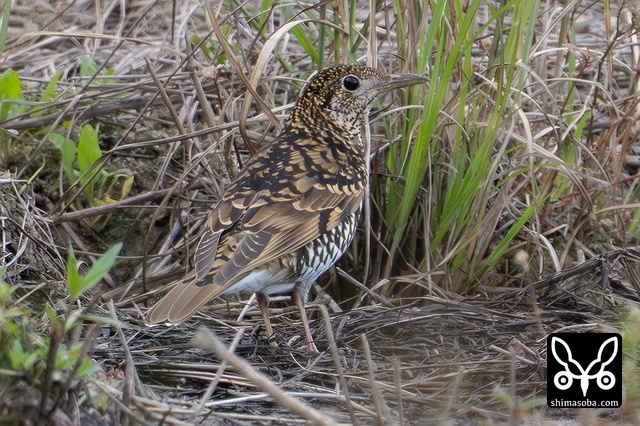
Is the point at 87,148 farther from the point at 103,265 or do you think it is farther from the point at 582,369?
the point at 582,369

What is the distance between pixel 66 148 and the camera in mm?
5113

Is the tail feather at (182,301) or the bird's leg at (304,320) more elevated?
the tail feather at (182,301)

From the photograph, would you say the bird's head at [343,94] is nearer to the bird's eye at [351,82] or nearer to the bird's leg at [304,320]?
the bird's eye at [351,82]

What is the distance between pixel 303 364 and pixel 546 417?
1.04m

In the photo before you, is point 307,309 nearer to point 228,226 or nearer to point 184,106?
point 228,226

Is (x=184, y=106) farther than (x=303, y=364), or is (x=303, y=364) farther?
(x=184, y=106)

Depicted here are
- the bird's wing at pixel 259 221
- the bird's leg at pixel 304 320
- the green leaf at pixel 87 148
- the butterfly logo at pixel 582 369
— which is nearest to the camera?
the butterfly logo at pixel 582 369

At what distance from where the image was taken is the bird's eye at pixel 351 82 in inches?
177

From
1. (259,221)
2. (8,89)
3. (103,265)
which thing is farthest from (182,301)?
(8,89)

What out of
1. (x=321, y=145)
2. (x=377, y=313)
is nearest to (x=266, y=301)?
(x=377, y=313)

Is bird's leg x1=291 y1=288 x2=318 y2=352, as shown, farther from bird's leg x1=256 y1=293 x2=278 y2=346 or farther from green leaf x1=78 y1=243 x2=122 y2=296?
green leaf x1=78 y1=243 x2=122 y2=296

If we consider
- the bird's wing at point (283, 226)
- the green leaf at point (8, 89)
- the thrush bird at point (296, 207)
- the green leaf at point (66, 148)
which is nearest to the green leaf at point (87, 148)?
the green leaf at point (66, 148)

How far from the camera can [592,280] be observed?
4387 millimetres

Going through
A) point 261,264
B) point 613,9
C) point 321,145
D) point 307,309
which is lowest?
point 307,309
